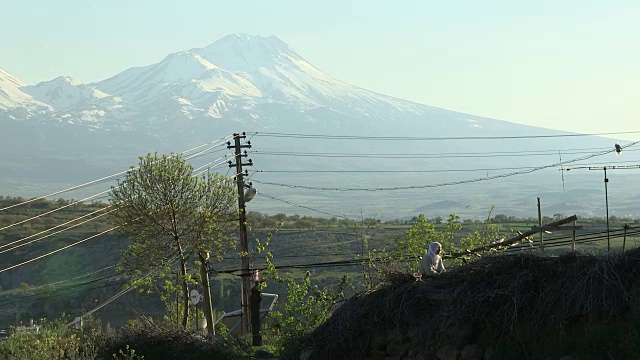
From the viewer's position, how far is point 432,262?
20656mm

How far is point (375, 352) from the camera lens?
1955 cm

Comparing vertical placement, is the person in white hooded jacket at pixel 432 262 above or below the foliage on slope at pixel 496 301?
above

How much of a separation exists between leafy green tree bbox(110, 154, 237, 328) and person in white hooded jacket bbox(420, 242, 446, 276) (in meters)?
18.9

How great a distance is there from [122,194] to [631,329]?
2584cm

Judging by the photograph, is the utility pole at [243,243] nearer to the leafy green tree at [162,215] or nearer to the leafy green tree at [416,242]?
the leafy green tree at [162,215]

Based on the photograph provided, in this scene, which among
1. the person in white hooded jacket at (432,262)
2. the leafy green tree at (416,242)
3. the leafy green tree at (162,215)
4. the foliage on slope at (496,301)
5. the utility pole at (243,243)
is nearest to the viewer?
the foliage on slope at (496,301)

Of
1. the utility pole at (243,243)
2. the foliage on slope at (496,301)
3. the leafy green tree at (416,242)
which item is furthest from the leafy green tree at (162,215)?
the foliage on slope at (496,301)

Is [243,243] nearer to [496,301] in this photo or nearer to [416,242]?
[416,242]

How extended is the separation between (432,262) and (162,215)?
20073mm

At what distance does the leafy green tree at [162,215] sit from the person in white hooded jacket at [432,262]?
18.9m

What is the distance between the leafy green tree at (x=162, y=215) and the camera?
3919 cm

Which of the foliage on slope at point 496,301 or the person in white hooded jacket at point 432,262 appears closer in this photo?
the foliage on slope at point 496,301

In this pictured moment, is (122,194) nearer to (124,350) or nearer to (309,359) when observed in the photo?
(124,350)

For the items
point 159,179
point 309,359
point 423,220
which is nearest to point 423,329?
point 309,359
